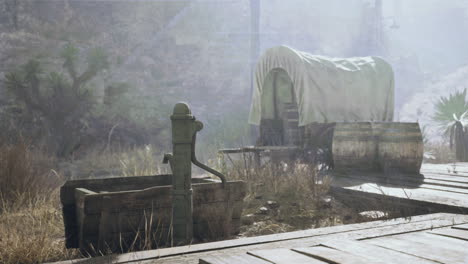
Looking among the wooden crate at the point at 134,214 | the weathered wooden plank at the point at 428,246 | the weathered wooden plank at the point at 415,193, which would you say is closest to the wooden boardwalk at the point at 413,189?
the weathered wooden plank at the point at 415,193

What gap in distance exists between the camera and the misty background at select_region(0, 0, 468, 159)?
18375mm

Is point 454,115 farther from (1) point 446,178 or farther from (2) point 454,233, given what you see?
(2) point 454,233

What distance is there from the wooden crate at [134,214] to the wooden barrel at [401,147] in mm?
3049

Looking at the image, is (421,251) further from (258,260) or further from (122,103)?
(122,103)

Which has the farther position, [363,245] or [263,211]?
[263,211]

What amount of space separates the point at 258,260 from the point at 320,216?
8.49ft

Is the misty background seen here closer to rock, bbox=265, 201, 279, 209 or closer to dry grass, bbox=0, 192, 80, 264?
dry grass, bbox=0, 192, 80, 264

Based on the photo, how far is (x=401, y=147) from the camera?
5.77m

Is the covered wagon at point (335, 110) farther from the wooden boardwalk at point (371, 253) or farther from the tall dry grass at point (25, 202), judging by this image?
the tall dry grass at point (25, 202)

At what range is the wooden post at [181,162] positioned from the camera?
9.13 ft

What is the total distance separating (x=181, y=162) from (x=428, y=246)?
4.78ft

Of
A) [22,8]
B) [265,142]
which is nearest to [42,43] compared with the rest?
[22,8]

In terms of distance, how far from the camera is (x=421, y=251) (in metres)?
2.02

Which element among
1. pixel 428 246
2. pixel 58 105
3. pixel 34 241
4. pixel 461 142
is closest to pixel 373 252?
pixel 428 246
